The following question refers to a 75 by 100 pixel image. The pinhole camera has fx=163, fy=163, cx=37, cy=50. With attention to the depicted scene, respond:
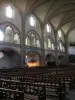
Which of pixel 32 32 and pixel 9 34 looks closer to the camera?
pixel 9 34

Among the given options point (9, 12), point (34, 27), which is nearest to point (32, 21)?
point (34, 27)

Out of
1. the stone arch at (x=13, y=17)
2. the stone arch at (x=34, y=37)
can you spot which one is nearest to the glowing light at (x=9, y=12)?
the stone arch at (x=13, y=17)

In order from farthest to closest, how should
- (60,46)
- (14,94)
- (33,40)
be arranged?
1. (60,46)
2. (33,40)
3. (14,94)

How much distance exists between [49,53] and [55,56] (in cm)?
222

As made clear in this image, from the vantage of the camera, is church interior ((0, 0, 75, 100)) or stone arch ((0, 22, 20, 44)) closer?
stone arch ((0, 22, 20, 44))

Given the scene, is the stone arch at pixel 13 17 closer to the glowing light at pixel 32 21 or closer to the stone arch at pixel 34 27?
the stone arch at pixel 34 27

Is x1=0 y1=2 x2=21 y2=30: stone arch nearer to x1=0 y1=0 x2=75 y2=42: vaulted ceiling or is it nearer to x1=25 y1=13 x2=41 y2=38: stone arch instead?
x1=0 y1=0 x2=75 y2=42: vaulted ceiling

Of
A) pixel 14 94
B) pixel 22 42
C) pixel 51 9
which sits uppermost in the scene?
pixel 51 9

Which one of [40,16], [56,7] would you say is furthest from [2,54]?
[56,7]

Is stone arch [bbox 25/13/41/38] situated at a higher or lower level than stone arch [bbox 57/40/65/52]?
higher

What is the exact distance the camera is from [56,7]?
2889 cm

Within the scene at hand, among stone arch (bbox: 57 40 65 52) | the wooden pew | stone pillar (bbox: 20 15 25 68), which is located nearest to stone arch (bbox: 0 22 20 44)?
stone pillar (bbox: 20 15 25 68)

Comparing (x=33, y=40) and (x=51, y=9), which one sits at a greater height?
(x=51, y=9)

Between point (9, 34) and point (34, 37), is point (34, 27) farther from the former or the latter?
point (9, 34)
